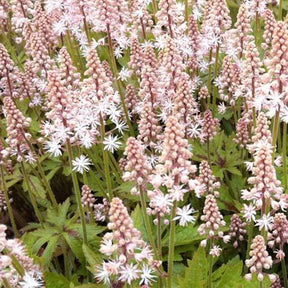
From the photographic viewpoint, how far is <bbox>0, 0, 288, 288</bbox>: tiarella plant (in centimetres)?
375

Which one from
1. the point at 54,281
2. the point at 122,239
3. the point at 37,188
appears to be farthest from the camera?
the point at 37,188

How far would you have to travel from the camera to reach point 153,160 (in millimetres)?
5488

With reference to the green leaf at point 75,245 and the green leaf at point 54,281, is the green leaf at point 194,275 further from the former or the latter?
the green leaf at point 75,245

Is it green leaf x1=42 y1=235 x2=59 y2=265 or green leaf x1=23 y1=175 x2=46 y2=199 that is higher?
green leaf x1=23 y1=175 x2=46 y2=199

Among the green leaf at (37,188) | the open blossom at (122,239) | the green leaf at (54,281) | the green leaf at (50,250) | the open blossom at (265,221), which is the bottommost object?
the green leaf at (54,281)

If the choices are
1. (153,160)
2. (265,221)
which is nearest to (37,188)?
(153,160)

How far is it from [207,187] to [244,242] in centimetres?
117

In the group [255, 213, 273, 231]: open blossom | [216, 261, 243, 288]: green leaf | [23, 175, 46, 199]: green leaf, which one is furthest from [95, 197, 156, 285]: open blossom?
[23, 175, 46, 199]: green leaf

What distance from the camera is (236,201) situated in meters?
5.38

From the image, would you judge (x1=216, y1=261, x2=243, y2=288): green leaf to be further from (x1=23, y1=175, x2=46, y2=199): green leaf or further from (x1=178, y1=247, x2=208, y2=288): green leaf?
(x1=23, y1=175, x2=46, y2=199): green leaf

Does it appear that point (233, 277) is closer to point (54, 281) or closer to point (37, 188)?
point (54, 281)

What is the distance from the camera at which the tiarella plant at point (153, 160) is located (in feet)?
12.3

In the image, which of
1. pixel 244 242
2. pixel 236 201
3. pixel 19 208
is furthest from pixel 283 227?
pixel 19 208

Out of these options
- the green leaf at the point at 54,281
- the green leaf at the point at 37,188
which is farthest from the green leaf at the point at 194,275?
the green leaf at the point at 37,188
